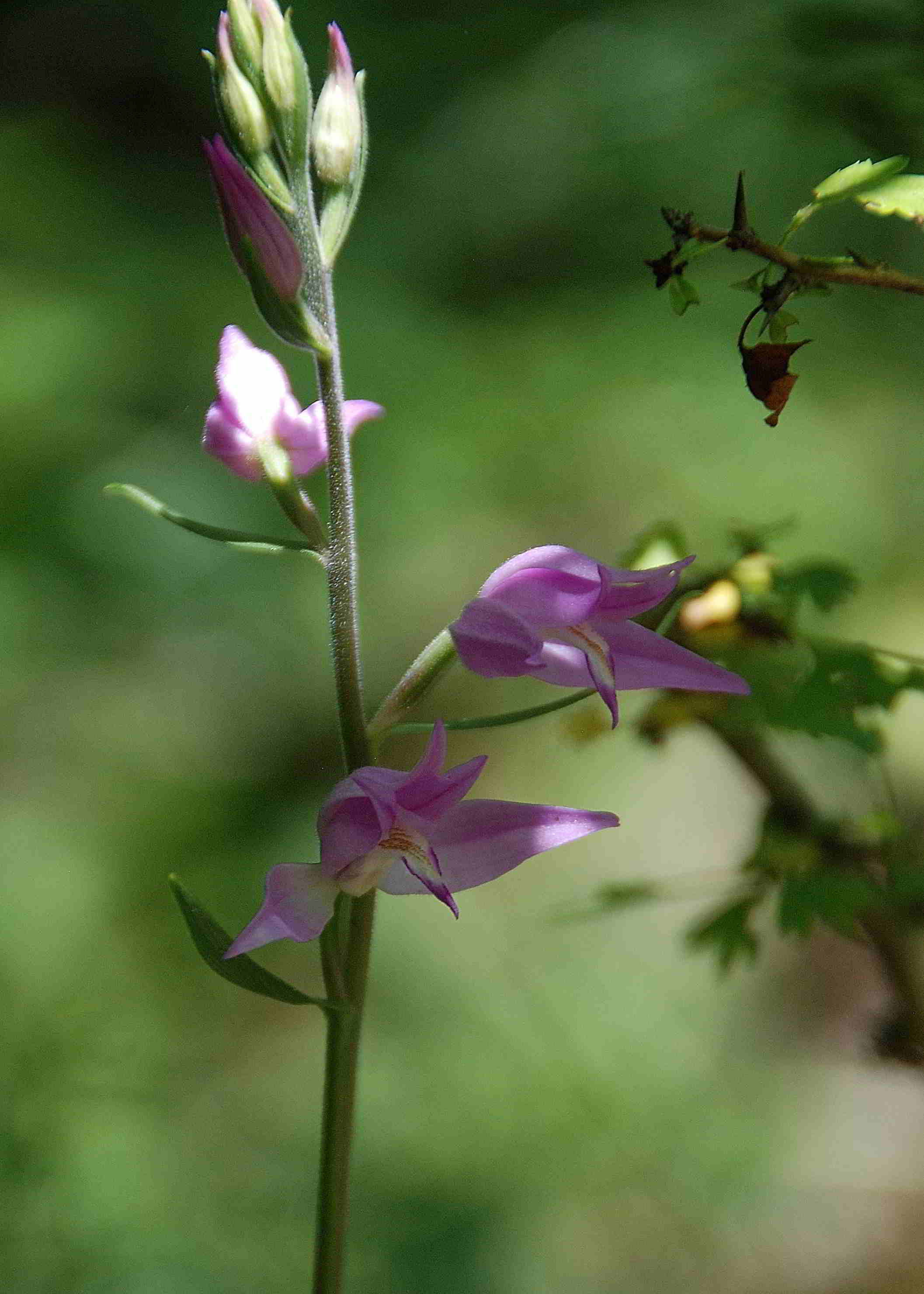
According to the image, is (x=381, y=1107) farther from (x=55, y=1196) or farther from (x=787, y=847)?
(x=787, y=847)

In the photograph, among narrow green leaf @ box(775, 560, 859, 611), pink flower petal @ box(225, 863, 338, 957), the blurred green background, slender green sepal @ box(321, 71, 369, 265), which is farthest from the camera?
the blurred green background

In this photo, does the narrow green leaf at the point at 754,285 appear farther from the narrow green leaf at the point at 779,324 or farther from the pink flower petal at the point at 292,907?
the pink flower petal at the point at 292,907

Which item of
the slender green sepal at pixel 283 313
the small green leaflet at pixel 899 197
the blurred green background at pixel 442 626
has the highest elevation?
the small green leaflet at pixel 899 197

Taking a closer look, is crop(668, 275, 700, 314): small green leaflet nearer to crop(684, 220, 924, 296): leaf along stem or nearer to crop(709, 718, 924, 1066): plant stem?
crop(684, 220, 924, 296): leaf along stem

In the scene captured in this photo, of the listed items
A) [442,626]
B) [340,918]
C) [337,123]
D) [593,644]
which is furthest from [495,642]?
[442,626]

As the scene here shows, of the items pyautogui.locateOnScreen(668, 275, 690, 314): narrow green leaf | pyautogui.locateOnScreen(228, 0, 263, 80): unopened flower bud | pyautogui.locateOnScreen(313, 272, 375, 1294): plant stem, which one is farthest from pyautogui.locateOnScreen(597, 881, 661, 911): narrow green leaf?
pyautogui.locateOnScreen(228, 0, 263, 80): unopened flower bud

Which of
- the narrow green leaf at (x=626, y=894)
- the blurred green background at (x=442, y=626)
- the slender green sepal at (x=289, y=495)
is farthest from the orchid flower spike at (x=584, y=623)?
the blurred green background at (x=442, y=626)

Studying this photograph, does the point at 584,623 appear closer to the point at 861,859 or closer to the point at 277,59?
the point at 277,59
